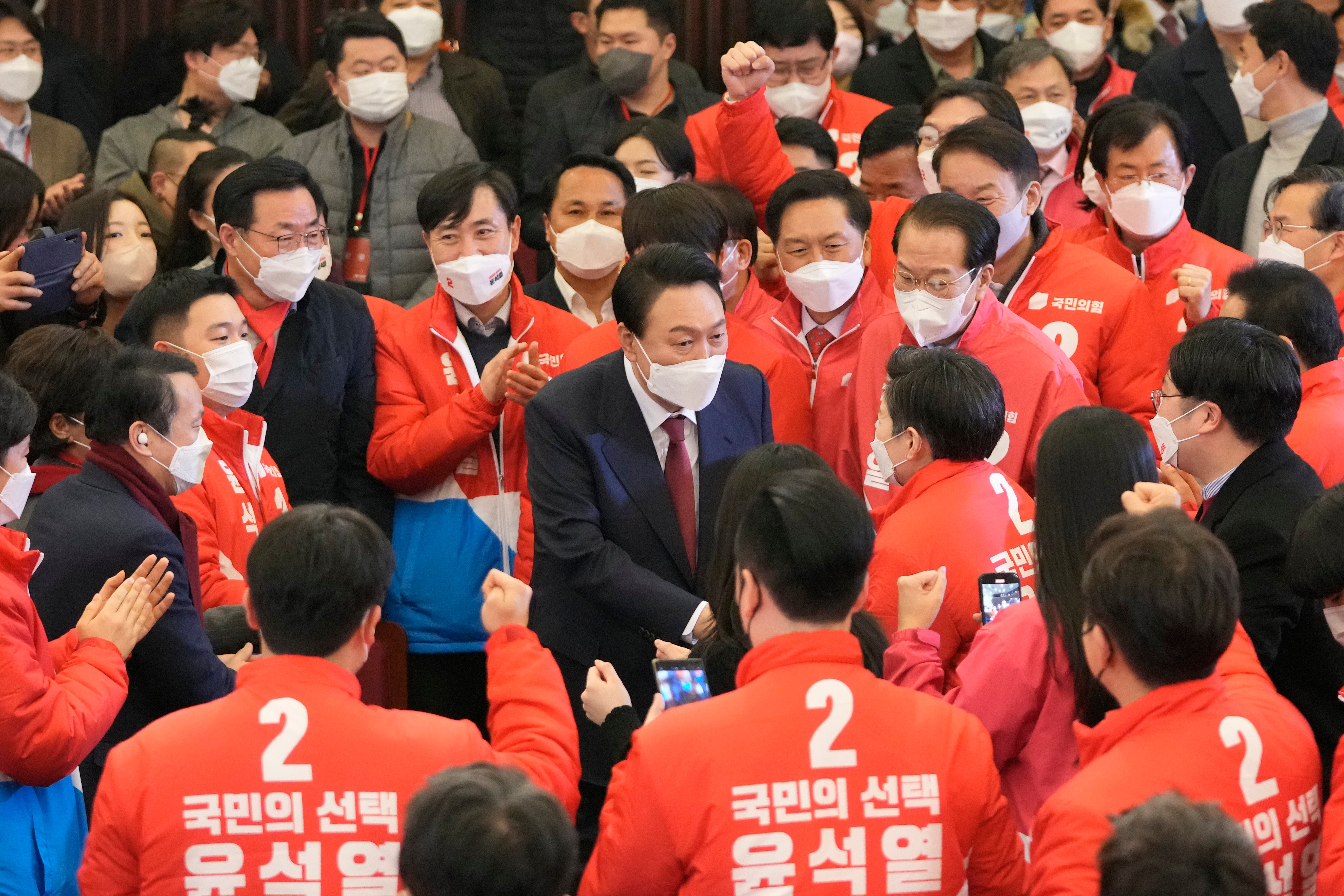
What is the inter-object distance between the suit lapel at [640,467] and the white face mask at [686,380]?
0.08m

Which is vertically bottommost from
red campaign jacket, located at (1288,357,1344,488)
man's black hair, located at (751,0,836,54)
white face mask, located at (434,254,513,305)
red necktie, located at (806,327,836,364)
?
red necktie, located at (806,327,836,364)

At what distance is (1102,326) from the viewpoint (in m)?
4.89

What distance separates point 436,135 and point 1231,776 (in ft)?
14.5

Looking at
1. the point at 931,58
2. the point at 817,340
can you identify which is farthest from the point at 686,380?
the point at 931,58

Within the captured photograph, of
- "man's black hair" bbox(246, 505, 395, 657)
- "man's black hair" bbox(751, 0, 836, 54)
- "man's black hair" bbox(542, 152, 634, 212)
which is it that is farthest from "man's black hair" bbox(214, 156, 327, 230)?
"man's black hair" bbox(246, 505, 395, 657)

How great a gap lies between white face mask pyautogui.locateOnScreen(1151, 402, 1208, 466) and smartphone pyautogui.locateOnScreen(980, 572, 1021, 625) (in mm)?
633

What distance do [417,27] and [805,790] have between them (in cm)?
503

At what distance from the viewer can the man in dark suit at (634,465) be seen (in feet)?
12.8

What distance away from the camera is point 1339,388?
4.04 meters

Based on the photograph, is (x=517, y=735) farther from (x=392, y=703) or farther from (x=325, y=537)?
(x=392, y=703)

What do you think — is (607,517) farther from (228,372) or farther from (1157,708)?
(1157,708)

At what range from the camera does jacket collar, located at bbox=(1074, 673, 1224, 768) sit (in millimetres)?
2420

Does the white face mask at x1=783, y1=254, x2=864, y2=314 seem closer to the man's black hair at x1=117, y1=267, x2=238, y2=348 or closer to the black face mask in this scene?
the man's black hair at x1=117, y1=267, x2=238, y2=348

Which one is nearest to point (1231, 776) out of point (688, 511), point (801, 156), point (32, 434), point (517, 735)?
point (517, 735)
